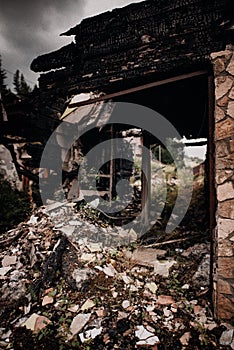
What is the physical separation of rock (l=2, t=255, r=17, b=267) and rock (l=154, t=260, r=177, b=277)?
2.54 meters

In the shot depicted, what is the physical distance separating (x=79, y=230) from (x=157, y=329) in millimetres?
2804

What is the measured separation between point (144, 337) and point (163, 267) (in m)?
1.58

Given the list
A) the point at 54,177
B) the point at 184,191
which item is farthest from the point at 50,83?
the point at 184,191

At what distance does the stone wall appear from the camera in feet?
10.4

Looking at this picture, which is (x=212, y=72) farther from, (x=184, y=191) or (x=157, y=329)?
(x=184, y=191)

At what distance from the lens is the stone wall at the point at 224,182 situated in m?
3.16

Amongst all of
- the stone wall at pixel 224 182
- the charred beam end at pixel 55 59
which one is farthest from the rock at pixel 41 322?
the charred beam end at pixel 55 59

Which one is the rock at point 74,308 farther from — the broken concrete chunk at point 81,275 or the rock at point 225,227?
the rock at point 225,227

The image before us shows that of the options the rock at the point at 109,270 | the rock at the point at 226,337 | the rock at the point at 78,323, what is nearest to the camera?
the rock at the point at 226,337

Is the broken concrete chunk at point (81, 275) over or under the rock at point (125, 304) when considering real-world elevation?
over

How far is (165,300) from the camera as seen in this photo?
3.64 metres

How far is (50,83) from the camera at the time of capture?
458cm

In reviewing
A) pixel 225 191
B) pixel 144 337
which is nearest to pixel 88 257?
pixel 144 337

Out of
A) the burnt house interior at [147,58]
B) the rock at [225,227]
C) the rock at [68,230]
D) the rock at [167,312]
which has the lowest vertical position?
the rock at [167,312]
